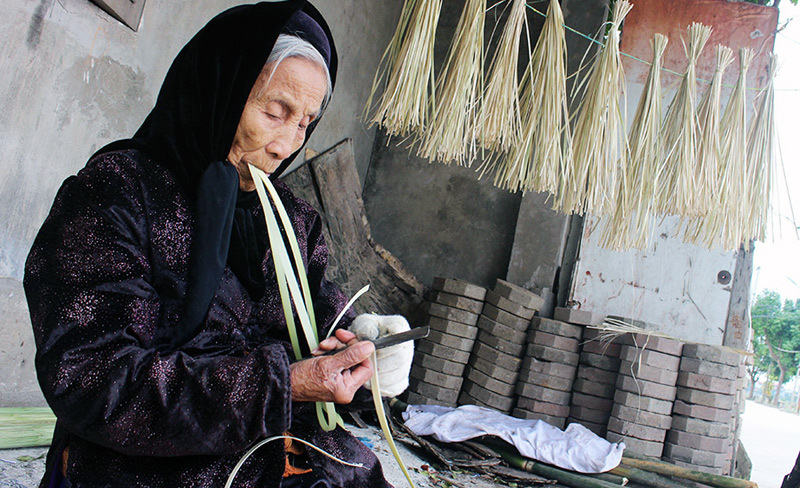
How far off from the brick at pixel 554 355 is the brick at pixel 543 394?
0.20 meters

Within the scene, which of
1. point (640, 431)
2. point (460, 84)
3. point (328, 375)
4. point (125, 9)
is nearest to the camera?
point (328, 375)

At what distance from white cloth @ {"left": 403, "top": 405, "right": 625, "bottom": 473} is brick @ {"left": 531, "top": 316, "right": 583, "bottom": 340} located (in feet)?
1.94

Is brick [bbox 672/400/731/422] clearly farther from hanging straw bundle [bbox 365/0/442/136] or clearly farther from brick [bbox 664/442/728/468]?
hanging straw bundle [bbox 365/0/442/136]

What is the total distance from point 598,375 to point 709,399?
66 centimetres

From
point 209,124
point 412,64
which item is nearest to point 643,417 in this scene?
point 412,64

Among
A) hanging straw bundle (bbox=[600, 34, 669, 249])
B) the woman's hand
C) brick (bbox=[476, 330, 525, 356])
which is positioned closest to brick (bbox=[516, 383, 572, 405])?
brick (bbox=[476, 330, 525, 356])

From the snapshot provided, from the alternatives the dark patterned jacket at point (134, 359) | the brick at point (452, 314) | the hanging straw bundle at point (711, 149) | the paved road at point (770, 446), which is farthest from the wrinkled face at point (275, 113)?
the paved road at point (770, 446)

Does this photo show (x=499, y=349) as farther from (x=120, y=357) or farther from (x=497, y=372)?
(x=120, y=357)

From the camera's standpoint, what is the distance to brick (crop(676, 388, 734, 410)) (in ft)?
11.7

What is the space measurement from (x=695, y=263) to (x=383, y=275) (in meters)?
2.29

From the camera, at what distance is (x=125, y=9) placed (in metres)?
2.24

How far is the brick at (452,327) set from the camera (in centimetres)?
394

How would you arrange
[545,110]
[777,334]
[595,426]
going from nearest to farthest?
[545,110] → [595,426] → [777,334]

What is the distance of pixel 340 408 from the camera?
1521mm
